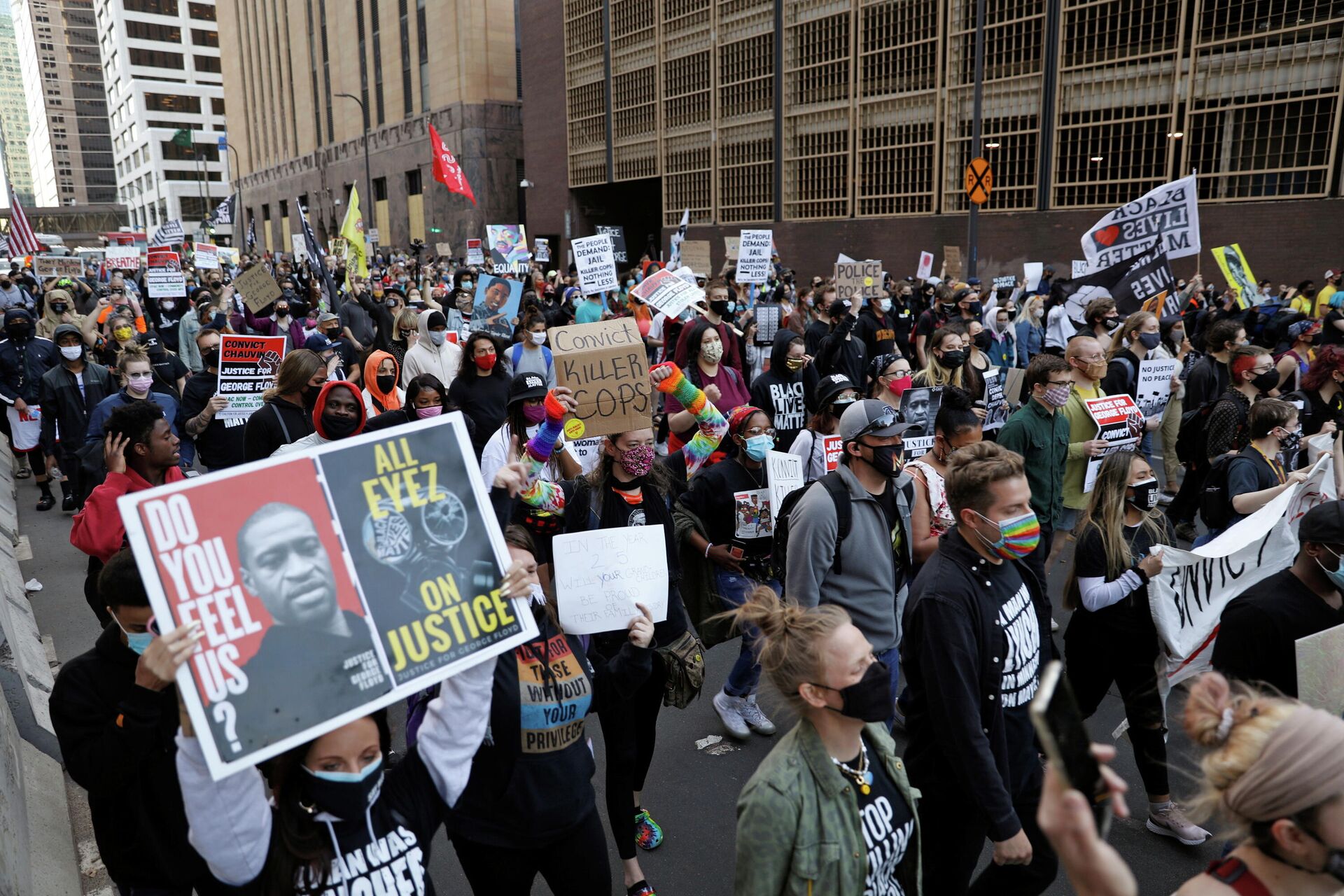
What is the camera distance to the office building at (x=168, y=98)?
99312 mm

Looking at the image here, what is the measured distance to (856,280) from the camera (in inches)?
495

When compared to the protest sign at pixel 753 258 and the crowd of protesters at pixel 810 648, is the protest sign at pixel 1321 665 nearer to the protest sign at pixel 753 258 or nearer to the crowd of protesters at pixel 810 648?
the crowd of protesters at pixel 810 648

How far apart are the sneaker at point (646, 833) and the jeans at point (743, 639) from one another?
3.23ft

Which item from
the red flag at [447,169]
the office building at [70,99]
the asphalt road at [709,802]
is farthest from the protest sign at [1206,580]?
the office building at [70,99]

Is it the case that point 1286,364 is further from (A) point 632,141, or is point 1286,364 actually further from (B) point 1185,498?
(A) point 632,141

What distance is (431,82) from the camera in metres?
49.7

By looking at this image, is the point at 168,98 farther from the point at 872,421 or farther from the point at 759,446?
the point at 872,421

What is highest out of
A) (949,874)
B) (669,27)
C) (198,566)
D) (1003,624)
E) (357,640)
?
(669,27)

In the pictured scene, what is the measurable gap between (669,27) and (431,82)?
21.9 meters

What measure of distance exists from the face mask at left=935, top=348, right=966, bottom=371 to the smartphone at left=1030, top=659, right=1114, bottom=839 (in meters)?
6.63

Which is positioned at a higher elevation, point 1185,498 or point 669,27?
point 669,27

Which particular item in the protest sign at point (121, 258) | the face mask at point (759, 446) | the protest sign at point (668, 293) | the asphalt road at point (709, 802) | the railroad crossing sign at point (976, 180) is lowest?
the asphalt road at point (709, 802)

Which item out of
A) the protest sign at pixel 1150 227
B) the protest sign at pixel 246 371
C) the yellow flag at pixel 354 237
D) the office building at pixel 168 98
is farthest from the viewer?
the office building at pixel 168 98

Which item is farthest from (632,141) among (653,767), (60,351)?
(653,767)
